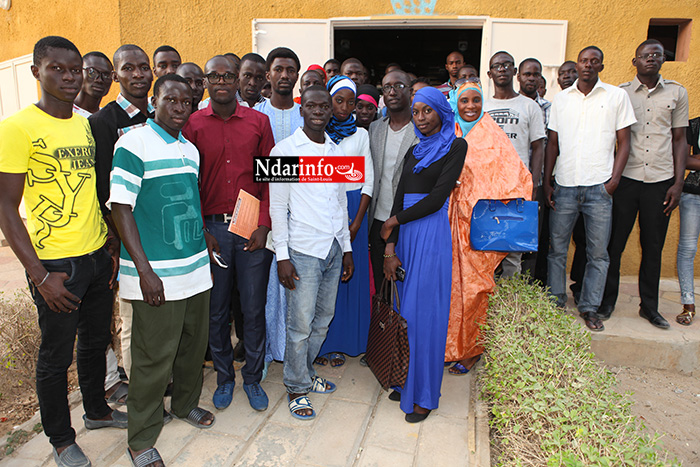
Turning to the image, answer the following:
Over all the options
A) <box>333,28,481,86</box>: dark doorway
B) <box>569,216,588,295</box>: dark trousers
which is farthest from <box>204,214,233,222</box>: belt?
<box>333,28,481,86</box>: dark doorway

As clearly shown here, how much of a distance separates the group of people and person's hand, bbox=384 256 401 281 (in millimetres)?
57

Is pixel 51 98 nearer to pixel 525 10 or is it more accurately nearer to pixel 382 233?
pixel 382 233

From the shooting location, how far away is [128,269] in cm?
227

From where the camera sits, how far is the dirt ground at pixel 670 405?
3188 mm

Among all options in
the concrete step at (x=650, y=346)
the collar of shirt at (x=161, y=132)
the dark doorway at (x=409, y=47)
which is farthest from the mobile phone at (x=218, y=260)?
the dark doorway at (x=409, y=47)

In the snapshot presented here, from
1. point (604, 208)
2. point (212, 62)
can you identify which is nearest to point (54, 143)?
point (212, 62)

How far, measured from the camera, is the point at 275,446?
260 cm

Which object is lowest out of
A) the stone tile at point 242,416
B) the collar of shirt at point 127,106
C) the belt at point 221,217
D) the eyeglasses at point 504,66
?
the stone tile at point 242,416

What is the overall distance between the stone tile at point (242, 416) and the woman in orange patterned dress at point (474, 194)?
1261 mm

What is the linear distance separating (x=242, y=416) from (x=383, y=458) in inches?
36.5

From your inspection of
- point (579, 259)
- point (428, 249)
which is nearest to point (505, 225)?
point (428, 249)

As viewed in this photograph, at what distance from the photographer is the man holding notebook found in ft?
8.92

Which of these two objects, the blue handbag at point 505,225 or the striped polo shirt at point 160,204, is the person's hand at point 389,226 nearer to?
the blue handbag at point 505,225

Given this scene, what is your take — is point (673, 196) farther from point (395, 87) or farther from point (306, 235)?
point (306, 235)
